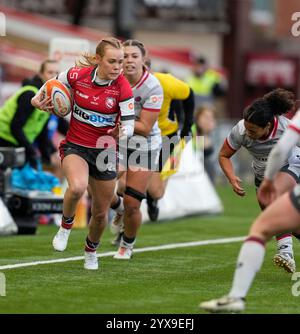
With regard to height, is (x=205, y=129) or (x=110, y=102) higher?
(x=110, y=102)

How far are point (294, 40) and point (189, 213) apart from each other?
18.3 metres

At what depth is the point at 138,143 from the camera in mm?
11898

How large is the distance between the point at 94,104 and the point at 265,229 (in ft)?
9.01

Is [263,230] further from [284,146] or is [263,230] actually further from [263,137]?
[263,137]

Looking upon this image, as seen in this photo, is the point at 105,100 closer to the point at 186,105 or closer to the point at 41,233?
the point at 186,105

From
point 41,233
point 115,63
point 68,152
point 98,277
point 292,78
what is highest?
point 115,63

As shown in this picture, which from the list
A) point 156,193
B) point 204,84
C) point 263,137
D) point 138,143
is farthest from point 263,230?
point 204,84

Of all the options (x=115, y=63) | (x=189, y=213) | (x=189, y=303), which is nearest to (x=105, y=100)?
(x=115, y=63)

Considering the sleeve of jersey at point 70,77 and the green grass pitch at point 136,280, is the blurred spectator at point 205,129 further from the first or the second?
the sleeve of jersey at point 70,77

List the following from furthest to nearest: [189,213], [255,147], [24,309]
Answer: [189,213]
[255,147]
[24,309]

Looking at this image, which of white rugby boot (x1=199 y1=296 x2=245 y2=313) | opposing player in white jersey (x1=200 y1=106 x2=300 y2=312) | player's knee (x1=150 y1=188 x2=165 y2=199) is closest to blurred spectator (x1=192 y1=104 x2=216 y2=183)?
player's knee (x1=150 y1=188 x2=165 y2=199)

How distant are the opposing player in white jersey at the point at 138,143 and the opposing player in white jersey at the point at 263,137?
1.38 metres

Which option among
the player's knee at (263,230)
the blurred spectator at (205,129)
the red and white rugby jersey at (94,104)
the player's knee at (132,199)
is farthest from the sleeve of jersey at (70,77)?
the blurred spectator at (205,129)

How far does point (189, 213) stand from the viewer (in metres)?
17.6
